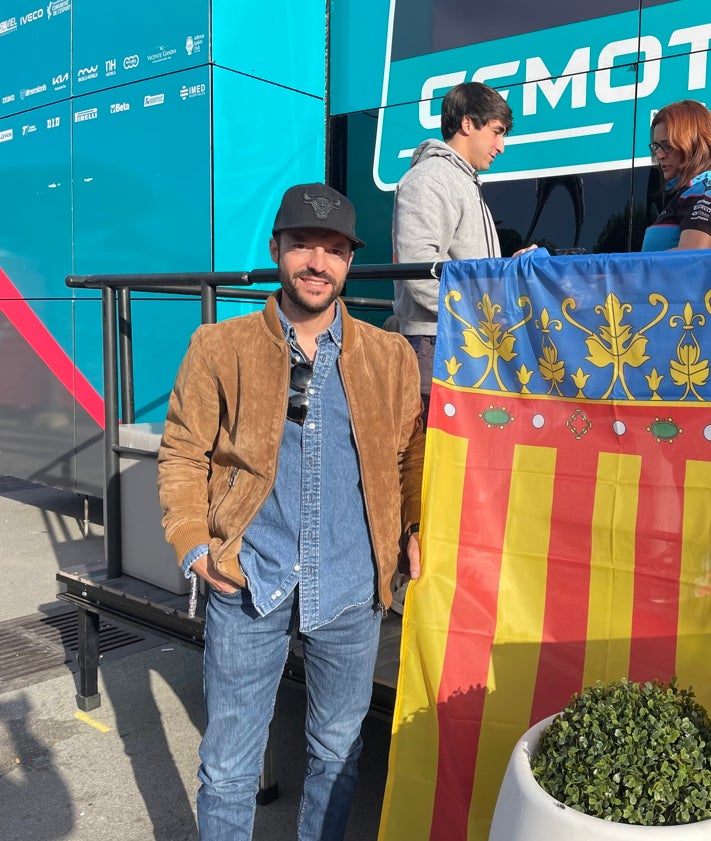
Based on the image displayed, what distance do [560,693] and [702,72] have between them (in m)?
3.36

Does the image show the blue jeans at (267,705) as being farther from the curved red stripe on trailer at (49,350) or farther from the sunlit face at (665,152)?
the curved red stripe on trailer at (49,350)

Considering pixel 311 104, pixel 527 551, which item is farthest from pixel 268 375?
pixel 311 104

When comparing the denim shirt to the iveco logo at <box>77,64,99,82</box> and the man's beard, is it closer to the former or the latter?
the man's beard

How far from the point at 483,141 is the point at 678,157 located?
687mm

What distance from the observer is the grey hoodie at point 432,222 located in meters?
2.99

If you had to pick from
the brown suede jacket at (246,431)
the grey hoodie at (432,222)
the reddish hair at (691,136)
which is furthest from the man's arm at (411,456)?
the reddish hair at (691,136)

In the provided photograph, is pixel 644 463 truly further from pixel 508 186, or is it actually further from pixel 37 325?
pixel 37 325

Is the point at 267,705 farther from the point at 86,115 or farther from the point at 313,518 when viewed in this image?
the point at 86,115

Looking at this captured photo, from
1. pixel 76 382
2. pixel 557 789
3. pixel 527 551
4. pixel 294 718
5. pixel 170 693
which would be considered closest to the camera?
pixel 557 789

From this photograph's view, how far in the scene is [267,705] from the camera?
2.40 metres

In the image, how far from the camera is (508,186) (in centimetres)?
510

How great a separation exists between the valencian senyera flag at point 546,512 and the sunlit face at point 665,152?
3.35 feet

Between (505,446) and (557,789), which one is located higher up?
(505,446)

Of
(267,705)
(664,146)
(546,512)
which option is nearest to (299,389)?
(546,512)
